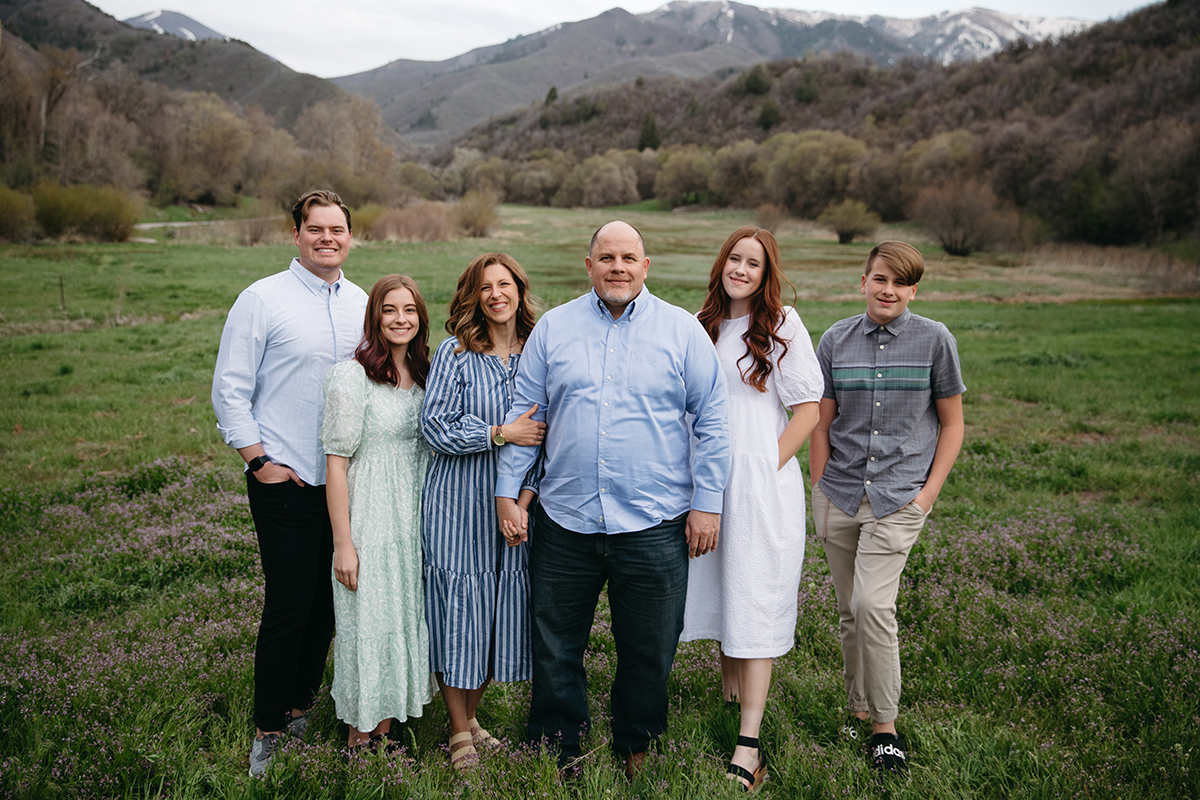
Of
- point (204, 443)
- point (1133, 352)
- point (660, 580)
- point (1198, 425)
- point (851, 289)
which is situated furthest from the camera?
point (851, 289)

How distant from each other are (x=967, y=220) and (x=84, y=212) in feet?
166

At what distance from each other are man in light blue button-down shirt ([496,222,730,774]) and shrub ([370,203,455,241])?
42.2 metres

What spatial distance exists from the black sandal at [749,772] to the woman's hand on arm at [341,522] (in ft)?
6.43

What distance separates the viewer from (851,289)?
28.2 m

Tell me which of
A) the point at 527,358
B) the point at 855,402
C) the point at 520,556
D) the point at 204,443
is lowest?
the point at 204,443

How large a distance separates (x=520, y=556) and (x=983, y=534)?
15.6ft

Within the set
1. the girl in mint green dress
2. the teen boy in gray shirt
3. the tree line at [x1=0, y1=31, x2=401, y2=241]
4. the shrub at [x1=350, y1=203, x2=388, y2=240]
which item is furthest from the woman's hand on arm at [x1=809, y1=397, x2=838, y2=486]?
the tree line at [x1=0, y1=31, x2=401, y2=241]

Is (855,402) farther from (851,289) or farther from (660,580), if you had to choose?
(851,289)

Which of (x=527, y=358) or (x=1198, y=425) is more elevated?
(x=527, y=358)

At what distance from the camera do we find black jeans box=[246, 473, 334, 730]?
3.38 m

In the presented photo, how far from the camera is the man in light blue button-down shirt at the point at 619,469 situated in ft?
10.2

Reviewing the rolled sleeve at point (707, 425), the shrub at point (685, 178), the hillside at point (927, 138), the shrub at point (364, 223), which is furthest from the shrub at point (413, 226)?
the shrub at point (685, 178)

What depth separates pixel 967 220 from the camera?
152 ft

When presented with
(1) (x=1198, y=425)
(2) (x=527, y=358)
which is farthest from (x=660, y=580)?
(1) (x=1198, y=425)
